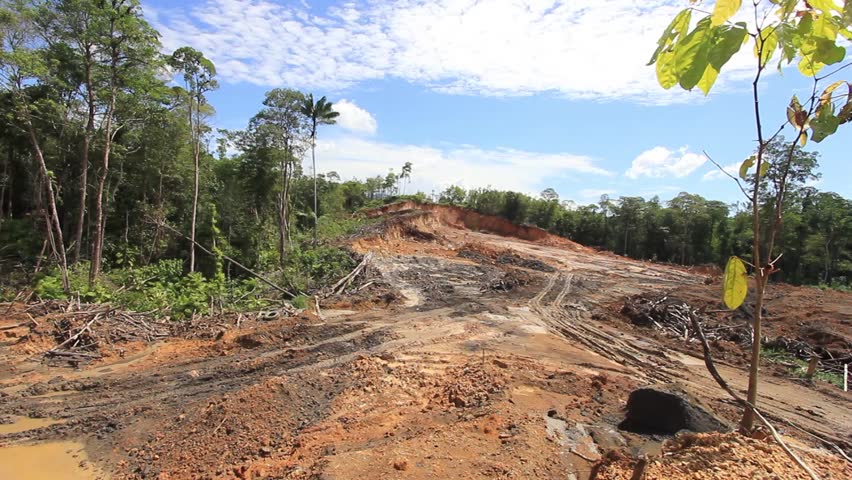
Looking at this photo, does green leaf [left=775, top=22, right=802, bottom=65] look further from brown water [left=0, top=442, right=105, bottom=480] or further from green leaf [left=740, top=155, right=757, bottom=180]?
brown water [left=0, top=442, right=105, bottom=480]

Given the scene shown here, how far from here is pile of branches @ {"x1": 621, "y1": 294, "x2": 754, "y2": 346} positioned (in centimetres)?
1238

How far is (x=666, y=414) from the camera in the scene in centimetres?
543

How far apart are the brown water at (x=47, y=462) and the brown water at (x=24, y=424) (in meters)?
0.50

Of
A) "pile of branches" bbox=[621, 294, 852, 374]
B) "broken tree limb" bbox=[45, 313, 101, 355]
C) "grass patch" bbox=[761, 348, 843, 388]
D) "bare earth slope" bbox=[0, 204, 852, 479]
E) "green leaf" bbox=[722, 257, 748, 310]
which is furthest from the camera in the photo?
"pile of branches" bbox=[621, 294, 852, 374]

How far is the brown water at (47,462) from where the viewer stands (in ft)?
17.9

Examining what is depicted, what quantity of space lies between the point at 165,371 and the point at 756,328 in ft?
31.3

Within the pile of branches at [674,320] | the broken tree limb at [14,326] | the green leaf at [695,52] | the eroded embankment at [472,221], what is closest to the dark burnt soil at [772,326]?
the pile of branches at [674,320]

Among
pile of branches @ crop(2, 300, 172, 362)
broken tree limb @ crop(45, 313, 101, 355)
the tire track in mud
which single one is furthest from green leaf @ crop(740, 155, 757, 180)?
broken tree limb @ crop(45, 313, 101, 355)

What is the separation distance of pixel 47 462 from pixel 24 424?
136 centimetres

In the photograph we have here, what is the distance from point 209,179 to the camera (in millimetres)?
24141

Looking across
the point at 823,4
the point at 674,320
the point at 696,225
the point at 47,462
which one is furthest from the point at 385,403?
the point at 696,225

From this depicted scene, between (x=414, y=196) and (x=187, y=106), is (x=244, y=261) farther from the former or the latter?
(x=414, y=196)

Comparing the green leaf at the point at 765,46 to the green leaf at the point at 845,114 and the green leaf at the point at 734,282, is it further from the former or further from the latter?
the green leaf at the point at 734,282

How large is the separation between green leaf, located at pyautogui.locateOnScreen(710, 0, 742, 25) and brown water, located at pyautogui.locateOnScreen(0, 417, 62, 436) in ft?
29.4
